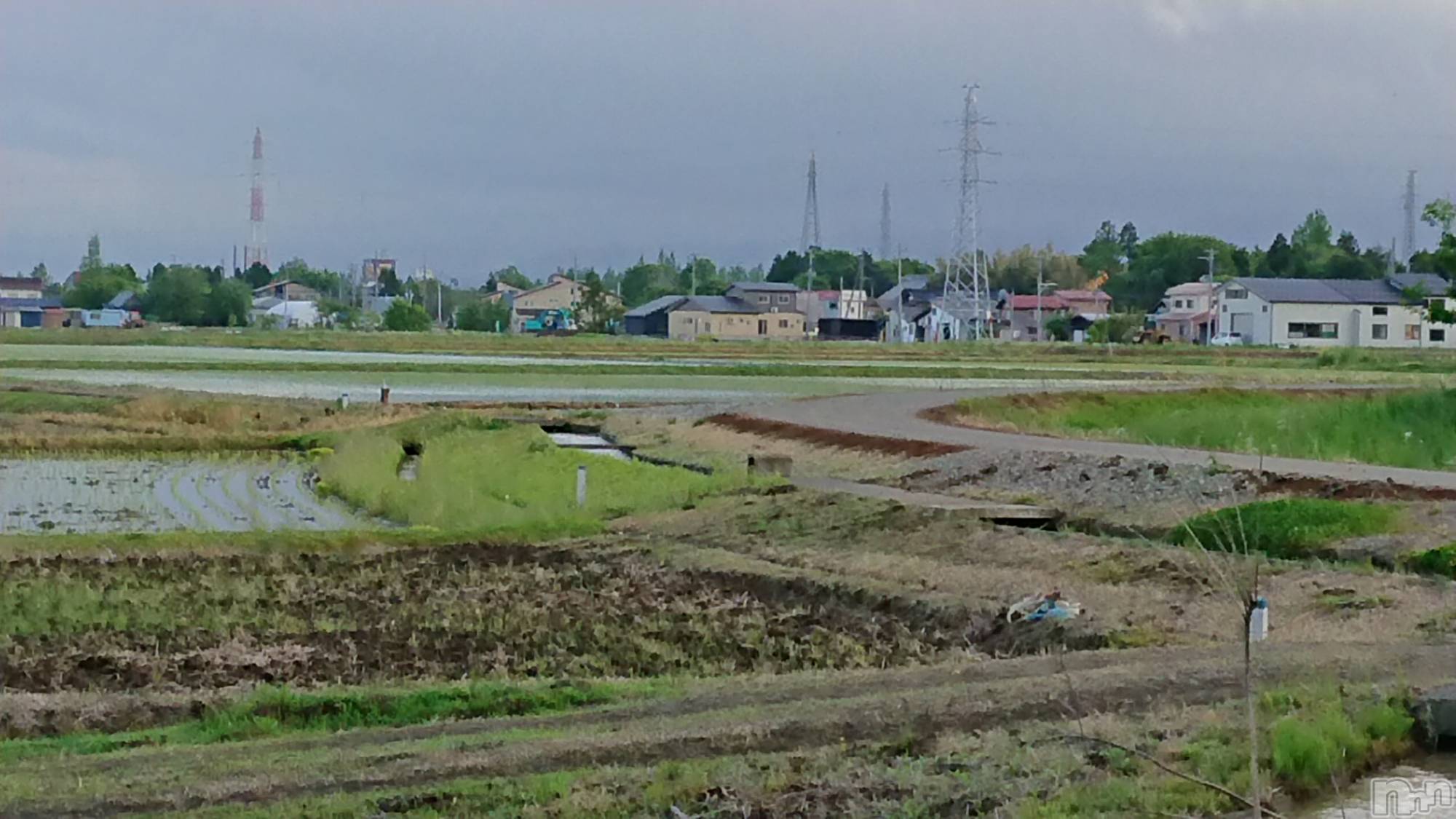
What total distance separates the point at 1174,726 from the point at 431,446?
29.1m

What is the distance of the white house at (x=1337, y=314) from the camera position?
342 ft

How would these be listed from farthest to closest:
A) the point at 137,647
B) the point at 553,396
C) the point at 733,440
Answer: the point at 553,396 < the point at 733,440 < the point at 137,647

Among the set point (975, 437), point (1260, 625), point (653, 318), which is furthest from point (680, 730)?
point (653, 318)

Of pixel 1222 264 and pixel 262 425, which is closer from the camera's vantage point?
pixel 262 425

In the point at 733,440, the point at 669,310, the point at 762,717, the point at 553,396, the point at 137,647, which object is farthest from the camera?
the point at 669,310

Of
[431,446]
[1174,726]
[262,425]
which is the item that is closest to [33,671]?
[1174,726]

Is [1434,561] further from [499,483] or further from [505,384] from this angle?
[505,384]

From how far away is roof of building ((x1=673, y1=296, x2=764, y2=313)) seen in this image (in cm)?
13662

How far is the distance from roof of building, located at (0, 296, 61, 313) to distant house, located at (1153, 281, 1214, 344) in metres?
93.6

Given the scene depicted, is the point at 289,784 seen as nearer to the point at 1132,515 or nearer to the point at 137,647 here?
the point at 137,647

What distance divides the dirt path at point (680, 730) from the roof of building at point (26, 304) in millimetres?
161122

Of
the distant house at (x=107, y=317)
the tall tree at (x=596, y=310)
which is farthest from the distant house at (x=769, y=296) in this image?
the distant house at (x=107, y=317)

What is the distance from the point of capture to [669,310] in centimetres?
13612

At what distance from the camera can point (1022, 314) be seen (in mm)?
141125
